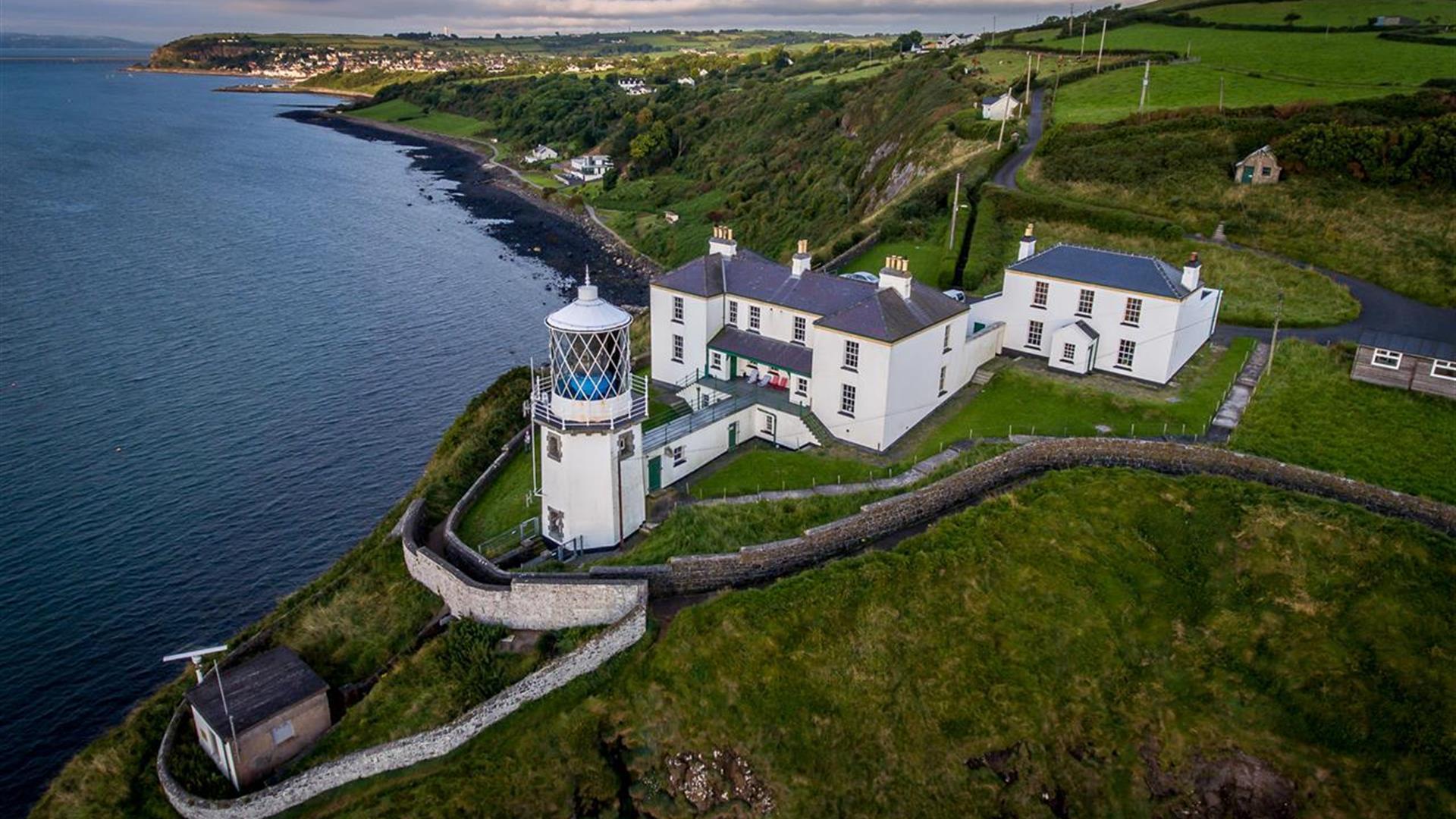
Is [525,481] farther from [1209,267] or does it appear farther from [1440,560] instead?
[1209,267]

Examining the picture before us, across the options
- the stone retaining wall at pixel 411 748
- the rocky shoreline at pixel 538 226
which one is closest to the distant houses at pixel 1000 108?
the rocky shoreline at pixel 538 226

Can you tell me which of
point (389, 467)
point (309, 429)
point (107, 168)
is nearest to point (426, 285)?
point (309, 429)

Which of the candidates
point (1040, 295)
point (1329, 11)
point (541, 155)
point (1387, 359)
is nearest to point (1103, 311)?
point (1040, 295)

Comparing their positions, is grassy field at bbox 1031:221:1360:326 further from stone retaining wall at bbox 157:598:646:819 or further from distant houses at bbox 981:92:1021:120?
stone retaining wall at bbox 157:598:646:819

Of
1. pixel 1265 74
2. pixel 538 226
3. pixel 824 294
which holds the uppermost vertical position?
pixel 1265 74

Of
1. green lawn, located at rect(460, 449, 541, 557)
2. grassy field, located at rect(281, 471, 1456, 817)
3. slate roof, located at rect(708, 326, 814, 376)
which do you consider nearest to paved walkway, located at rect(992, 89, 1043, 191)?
slate roof, located at rect(708, 326, 814, 376)

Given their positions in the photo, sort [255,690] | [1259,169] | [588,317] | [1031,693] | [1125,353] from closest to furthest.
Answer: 1. [1031,693]
2. [255,690]
3. [588,317]
4. [1125,353]
5. [1259,169]

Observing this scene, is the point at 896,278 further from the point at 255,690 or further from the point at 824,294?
the point at 255,690
